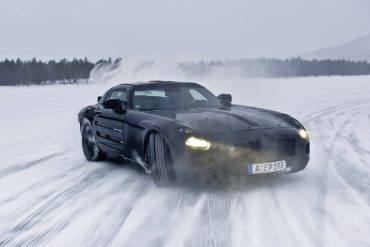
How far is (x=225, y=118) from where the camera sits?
17.1 ft

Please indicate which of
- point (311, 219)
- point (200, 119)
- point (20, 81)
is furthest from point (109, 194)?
point (20, 81)

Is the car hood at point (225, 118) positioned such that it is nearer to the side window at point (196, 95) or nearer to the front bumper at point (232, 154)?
the front bumper at point (232, 154)

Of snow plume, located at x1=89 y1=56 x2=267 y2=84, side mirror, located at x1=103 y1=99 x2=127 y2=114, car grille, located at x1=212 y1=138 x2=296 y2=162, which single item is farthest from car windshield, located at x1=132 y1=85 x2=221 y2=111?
snow plume, located at x1=89 y1=56 x2=267 y2=84

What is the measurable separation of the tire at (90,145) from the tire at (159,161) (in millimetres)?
2020

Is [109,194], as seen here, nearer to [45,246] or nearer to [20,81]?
[45,246]

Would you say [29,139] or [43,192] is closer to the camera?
[43,192]

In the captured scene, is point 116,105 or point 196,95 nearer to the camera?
point 116,105

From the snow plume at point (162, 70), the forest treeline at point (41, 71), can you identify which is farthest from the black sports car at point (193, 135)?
the forest treeline at point (41, 71)

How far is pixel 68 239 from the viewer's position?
354 centimetres

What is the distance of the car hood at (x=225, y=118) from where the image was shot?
194 inches

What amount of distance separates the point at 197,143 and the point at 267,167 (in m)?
0.83

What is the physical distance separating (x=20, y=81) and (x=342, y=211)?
130 m

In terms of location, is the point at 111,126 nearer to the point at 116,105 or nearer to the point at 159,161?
the point at 116,105

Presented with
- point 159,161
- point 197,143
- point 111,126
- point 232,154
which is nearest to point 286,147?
point 232,154
